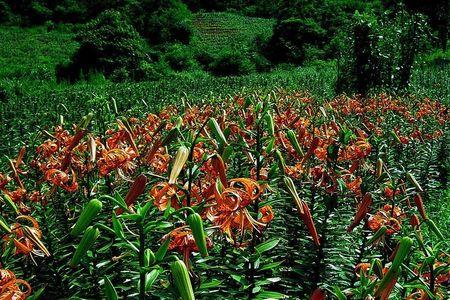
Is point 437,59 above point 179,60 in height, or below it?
above

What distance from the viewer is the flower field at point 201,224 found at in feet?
2.67

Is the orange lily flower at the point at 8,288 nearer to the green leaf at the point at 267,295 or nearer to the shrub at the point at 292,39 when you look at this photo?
the green leaf at the point at 267,295

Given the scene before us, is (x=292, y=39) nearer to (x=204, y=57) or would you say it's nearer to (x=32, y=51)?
(x=204, y=57)

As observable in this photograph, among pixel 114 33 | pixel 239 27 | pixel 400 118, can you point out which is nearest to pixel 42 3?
pixel 239 27

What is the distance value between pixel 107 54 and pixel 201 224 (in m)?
14.4

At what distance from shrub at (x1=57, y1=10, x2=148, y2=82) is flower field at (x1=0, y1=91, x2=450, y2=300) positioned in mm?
12732

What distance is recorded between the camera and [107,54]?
14352 mm

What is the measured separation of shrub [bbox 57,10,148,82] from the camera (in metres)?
14.1

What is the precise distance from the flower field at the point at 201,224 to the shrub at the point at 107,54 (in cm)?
1273

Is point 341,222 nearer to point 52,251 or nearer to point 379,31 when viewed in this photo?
point 52,251

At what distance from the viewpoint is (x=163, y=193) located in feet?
2.95

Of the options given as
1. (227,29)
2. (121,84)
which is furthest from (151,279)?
(227,29)

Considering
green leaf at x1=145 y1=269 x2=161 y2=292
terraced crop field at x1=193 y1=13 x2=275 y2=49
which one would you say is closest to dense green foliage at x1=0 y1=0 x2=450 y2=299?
green leaf at x1=145 y1=269 x2=161 y2=292

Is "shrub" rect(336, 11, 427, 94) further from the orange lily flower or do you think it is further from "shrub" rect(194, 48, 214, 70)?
"shrub" rect(194, 48, 214, 70)
